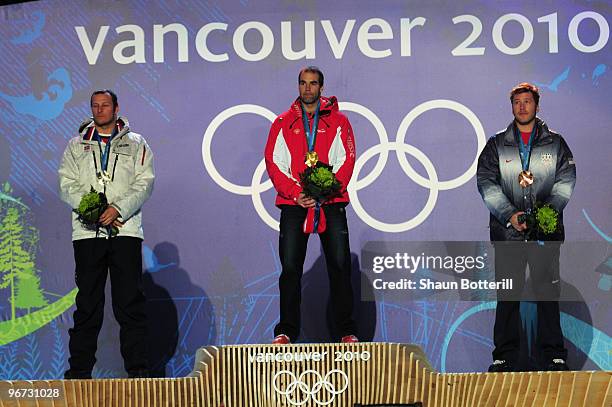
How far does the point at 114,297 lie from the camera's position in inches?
255

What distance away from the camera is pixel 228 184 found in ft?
24.6

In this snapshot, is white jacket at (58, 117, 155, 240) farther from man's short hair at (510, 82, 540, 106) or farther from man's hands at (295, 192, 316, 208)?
man's short hair at (510, 82, 540, 106)

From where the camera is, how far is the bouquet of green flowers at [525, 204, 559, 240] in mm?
6492

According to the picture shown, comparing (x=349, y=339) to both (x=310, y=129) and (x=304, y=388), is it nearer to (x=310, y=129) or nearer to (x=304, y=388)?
(x=304, y=388)

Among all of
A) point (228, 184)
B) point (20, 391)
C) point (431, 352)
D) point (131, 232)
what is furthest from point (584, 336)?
point (20, 391)

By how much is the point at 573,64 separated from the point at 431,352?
2.43 m

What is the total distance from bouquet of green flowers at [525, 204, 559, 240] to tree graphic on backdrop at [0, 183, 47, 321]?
3626 millimetres

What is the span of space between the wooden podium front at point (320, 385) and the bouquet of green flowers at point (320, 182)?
117cm

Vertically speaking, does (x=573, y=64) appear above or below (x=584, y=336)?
above

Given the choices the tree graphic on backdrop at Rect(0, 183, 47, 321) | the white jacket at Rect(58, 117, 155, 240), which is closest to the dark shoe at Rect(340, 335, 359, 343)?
the white jacket at Rect(58, 117, 155, 240)

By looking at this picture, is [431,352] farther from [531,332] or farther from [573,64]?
[573,64]

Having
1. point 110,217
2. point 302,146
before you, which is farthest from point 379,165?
point 110,217

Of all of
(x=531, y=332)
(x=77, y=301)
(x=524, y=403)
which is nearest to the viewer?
(x=524, y=403)

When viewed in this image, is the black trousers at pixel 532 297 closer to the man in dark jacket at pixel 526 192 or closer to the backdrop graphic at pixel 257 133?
the man in dark jacket at pixel 526 192
